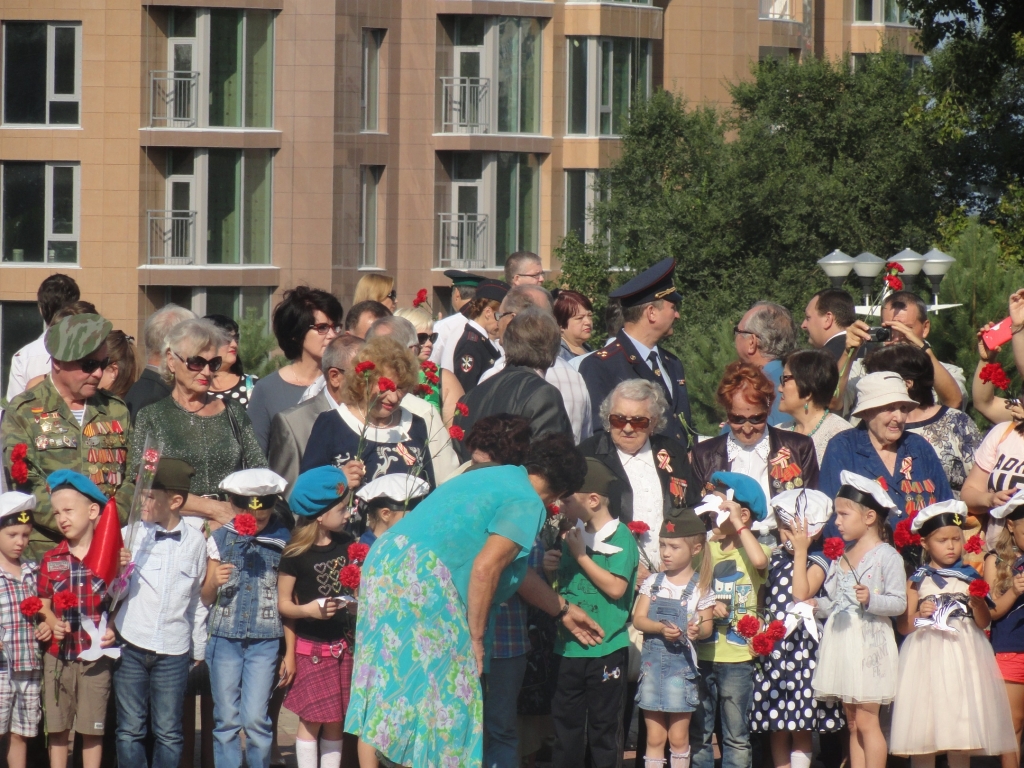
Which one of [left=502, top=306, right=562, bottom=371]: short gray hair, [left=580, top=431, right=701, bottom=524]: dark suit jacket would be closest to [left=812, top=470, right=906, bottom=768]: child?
[left=580, top=431, right=701, bottom=524]: dark suit jacket

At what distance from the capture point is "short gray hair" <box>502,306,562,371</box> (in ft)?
24.2

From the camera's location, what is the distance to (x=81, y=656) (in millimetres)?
6312

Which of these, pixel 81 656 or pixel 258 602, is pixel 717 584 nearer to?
pixel 258 602

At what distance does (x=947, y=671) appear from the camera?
21.6 ft

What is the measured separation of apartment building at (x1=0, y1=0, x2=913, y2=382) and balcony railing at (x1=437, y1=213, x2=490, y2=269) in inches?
1.7

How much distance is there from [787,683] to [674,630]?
62cm

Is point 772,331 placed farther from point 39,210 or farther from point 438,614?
point 39,210

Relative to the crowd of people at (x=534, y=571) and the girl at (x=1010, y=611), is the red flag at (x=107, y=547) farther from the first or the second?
the girl at (x=1010, y=611)

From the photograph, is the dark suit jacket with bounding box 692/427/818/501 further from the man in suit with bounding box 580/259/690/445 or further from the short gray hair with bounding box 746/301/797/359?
the short gray hair with bounding box 746/301/797/359

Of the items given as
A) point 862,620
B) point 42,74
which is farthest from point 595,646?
point 42,74

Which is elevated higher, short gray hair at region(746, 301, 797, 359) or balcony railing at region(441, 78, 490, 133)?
balcony railing at region(441, 78, 490, 133)

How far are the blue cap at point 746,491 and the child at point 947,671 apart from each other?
72 centimetres

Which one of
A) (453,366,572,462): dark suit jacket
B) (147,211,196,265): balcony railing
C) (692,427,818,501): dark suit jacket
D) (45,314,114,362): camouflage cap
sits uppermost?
(147,211,196,265): balcony railing

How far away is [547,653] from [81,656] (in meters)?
2.13
